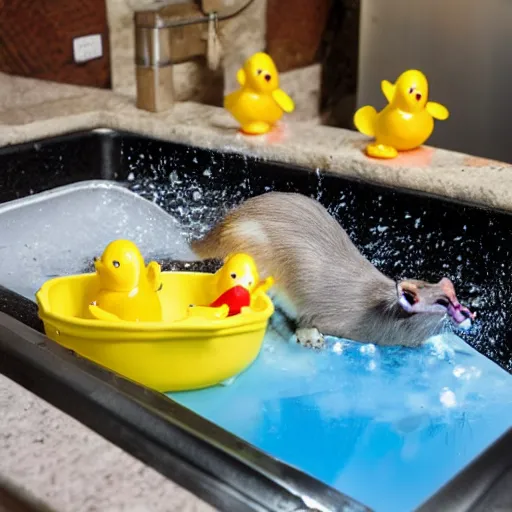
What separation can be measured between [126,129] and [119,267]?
0.78 metres

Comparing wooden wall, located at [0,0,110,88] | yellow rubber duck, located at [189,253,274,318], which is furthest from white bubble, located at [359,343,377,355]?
wooden wall, located at [0,0,110,88]

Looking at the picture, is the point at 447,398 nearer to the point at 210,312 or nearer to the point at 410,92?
the point at 210,312

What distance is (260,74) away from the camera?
4.86ft

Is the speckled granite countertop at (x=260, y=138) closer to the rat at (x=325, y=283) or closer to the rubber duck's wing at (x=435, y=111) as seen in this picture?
the rubber duck's wing at (x=435, y=111)

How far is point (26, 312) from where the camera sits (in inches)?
35.8

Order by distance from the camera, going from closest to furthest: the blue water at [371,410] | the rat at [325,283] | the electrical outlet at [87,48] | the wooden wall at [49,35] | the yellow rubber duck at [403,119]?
the blue water at [371,410] < the rat at [325,283] < the yellow rubber duck at [403,119] < the wooden wall at [49,35] < the electrical outlet at [87,48]

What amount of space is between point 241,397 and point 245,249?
11.0 inches

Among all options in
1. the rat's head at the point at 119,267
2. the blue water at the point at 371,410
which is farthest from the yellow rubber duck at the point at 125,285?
the blue water at the point at 371,410

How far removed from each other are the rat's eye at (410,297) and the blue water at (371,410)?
0.12m

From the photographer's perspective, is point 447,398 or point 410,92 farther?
point 410,92

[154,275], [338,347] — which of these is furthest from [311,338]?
[154,275]

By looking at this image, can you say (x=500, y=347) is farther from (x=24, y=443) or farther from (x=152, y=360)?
(x=24, y=443)

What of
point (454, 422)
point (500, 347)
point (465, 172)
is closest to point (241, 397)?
point (454, 422)

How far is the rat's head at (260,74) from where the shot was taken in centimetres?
148
